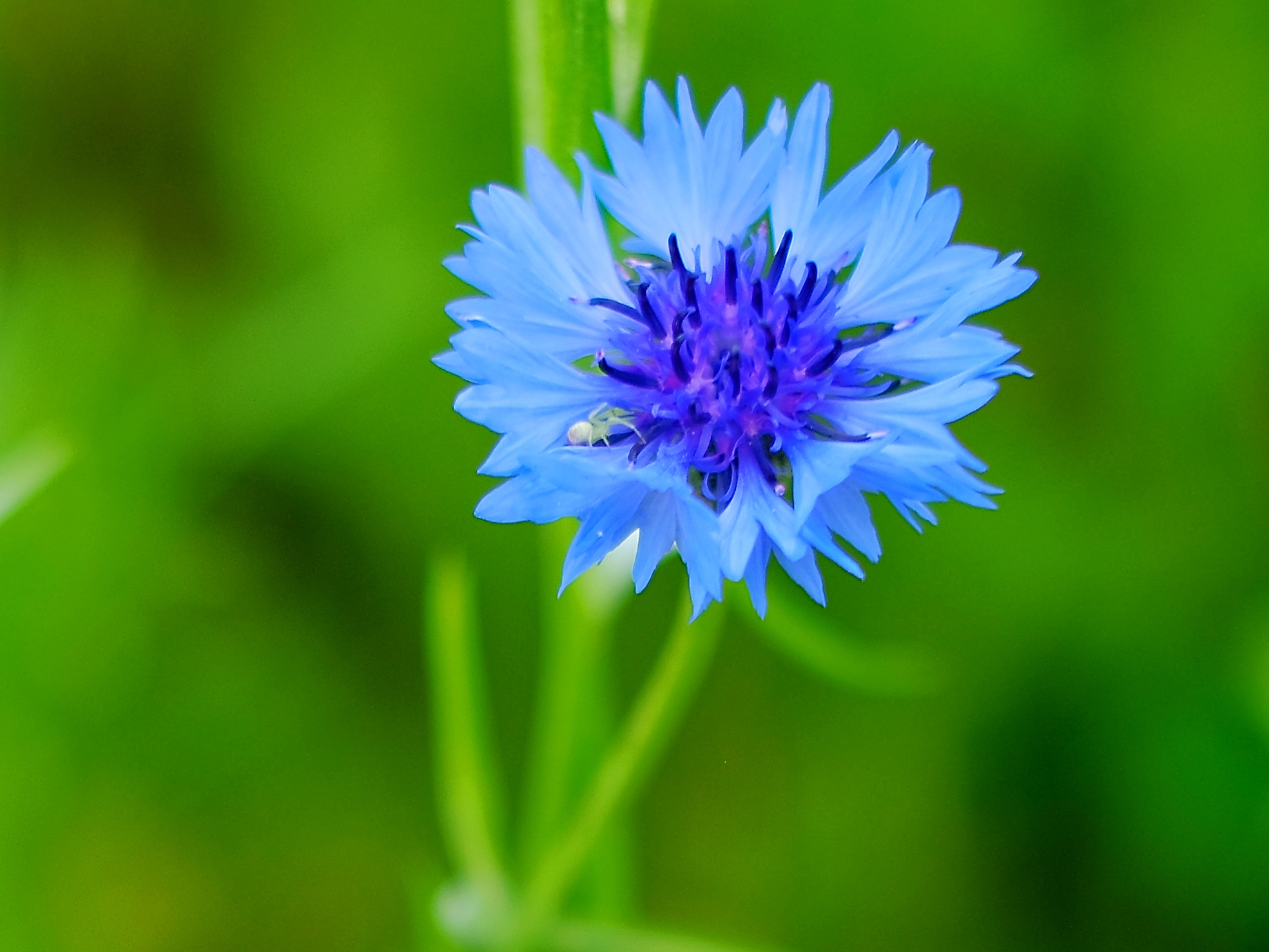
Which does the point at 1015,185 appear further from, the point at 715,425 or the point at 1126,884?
the point at 715,425

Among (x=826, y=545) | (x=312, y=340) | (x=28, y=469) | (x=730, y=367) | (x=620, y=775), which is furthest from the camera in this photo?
(x=312, y=340)

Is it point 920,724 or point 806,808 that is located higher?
point 920,724

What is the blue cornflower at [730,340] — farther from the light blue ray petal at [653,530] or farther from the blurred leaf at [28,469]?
the blurred leaf at [28,469]

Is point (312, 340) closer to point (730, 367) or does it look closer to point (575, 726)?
point (575, 726)

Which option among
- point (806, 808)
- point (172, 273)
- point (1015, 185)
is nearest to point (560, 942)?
point (806, 808)

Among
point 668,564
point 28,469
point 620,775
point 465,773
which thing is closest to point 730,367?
point 620,775

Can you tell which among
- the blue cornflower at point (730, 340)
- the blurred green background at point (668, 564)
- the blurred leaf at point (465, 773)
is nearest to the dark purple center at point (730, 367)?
the blue cornflower at point (730, 340)
